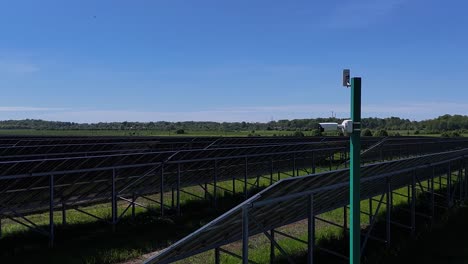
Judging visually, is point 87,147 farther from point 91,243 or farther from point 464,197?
point 464,197

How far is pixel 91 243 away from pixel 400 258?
7225 millimetres

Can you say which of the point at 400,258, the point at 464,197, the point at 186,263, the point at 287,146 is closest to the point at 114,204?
the point at 186,263

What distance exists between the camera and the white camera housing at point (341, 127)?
4.84m

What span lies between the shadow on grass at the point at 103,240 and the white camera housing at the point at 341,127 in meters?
6.81

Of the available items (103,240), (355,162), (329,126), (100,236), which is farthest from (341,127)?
(100,236)

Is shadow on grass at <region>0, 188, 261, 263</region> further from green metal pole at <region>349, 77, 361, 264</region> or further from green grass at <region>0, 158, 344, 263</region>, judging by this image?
green metal pole at <region>349, 77, 361, 264</region>

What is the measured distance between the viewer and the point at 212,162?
57.9 ft

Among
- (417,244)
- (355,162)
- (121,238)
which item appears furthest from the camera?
(121,238)

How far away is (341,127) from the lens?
16.9 ft

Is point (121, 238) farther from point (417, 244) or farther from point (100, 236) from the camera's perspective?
point (417, 244)

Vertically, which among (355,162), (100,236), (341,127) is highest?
(341,127)

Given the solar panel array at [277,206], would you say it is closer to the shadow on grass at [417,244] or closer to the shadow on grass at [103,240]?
the shadow on grass at [417,244]

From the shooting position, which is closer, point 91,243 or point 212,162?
point 91,243

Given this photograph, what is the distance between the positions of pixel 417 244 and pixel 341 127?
7.81 m
